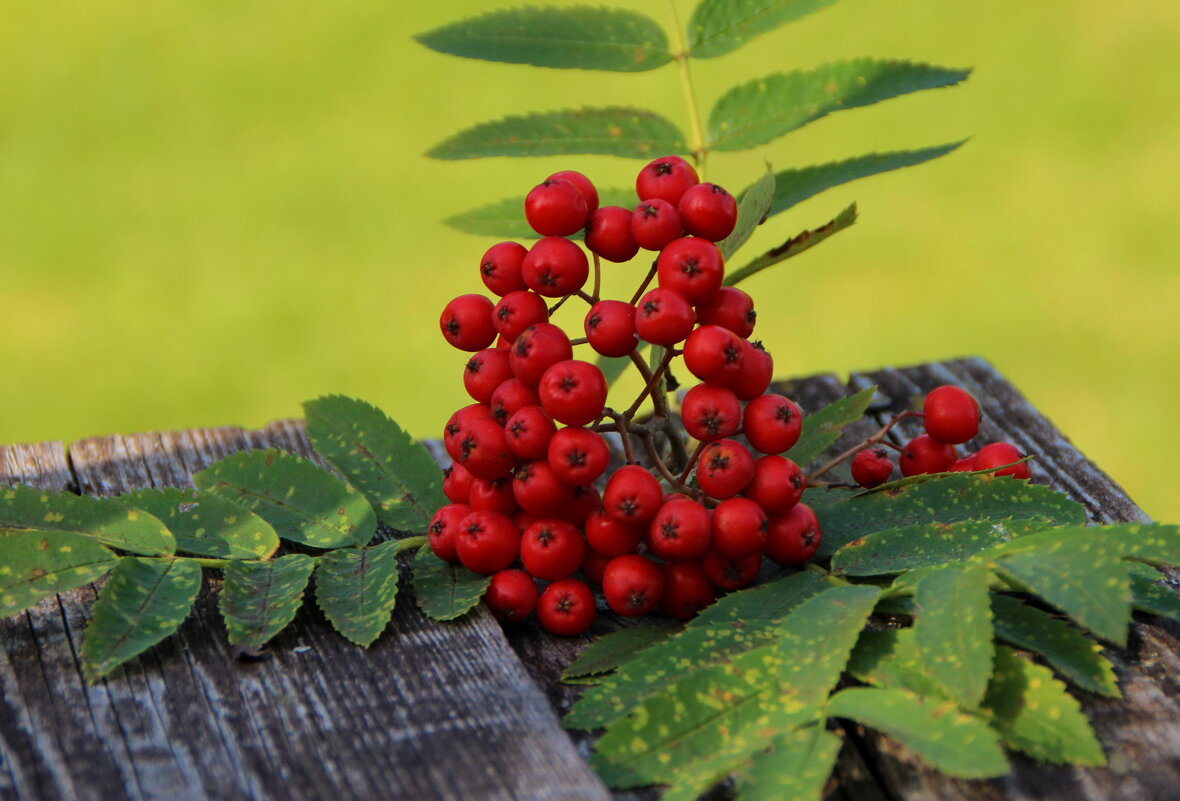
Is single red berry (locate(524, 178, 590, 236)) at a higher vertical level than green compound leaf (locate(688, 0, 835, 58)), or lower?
lower

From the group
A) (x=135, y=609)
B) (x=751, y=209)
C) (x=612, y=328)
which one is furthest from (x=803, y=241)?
(x=135, y=609)

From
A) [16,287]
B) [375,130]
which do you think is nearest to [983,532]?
[16,287]

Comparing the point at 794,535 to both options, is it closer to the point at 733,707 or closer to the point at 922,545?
the point at 922,545

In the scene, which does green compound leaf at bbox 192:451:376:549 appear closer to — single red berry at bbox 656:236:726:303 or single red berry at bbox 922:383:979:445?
single red berry at bbox 656:236:726:303

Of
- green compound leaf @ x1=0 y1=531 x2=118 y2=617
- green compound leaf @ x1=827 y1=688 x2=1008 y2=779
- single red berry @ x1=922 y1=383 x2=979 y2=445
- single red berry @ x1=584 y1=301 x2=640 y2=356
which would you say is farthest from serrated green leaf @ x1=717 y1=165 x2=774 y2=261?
green compound leaf @ x1=0 y1=531 x2=118 y2=617

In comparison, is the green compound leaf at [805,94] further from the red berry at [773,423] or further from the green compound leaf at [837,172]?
the red berry at [773,423]

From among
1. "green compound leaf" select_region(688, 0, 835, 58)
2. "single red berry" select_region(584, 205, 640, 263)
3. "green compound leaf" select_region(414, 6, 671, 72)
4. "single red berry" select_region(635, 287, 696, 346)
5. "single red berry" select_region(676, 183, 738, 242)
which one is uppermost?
"green compound leaf" select_region(688, 0, 835, 58)

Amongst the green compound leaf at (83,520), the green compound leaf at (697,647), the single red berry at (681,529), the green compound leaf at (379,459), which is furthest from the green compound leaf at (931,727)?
the green compound leaf at (83,520)
